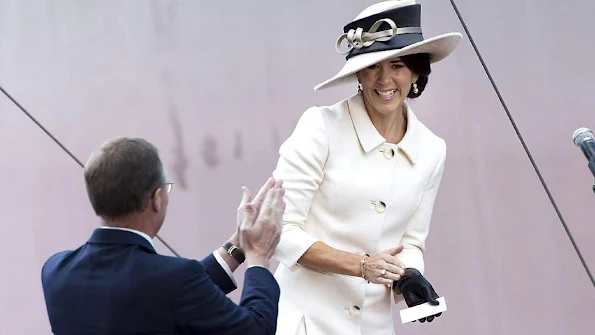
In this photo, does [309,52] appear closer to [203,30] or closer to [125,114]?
[203,30]

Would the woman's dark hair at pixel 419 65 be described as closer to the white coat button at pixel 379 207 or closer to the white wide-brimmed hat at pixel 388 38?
the white wide-brimmed hat at pixel 388 38

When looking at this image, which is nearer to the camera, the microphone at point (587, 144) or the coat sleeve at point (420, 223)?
the microphone at point (587, 144)

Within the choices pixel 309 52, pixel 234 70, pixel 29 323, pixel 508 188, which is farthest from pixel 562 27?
pixel 29 323

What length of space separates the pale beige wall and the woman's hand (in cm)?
139

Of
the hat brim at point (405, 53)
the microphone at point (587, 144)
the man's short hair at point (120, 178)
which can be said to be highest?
the hat brim at point (405, 53)

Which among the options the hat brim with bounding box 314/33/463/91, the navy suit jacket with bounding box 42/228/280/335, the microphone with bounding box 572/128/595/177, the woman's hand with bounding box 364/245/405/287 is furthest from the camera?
the hat brim with bounding box 314/33/463/91

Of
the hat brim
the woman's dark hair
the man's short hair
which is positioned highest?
the hat brim

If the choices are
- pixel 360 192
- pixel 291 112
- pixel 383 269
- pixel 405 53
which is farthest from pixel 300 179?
pixel 291 112

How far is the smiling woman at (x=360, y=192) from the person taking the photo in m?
2.16

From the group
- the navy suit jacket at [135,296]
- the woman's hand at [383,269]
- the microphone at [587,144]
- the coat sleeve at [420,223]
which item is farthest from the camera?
the coat sleeve at [420,223]

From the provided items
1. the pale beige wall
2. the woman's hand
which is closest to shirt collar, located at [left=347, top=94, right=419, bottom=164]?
the woman's hand

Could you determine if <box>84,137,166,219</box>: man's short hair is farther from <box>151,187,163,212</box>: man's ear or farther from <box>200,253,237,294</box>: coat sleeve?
<box>200,253,237,294</box>: coat sleeve

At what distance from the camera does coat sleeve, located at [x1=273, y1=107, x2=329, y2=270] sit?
2.15 metres

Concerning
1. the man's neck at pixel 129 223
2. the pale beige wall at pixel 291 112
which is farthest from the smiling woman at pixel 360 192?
the pale beige wall at pixel 291 112
